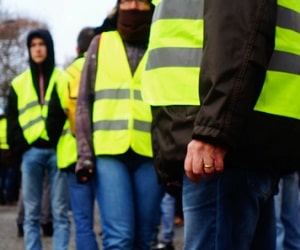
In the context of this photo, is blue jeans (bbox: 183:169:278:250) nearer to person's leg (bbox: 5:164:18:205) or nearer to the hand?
the hand

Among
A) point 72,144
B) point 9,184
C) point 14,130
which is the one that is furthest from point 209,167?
point 9,184

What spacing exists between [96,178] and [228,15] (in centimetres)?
227

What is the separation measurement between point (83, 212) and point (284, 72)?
3.36m

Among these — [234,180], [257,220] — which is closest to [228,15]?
[234,180]

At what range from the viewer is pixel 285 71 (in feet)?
9.98

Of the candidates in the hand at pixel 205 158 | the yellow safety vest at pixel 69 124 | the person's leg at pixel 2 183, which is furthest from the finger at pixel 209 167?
the person's leg at pixel 2 183

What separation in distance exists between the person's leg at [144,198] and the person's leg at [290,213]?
5.34ft

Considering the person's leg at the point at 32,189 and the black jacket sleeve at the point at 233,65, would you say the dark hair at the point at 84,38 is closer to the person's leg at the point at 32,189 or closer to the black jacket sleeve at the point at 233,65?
the person's leg at the point at 32,189

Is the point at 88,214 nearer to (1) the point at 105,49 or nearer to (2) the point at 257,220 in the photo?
(1) the point at 105,49

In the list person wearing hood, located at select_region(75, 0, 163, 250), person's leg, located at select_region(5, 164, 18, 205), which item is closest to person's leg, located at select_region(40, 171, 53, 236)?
person wearing hood, located at select_region(75, 0, 163, 250)

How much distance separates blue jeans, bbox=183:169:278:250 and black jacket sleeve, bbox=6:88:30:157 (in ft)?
14.0

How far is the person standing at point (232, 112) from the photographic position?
9.34 feet

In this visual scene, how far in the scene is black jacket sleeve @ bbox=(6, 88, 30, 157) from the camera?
23.8 ft

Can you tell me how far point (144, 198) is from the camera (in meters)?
4.93
